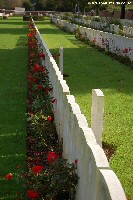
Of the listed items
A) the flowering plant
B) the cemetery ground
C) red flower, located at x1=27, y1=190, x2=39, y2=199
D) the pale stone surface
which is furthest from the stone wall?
the pale stone surface

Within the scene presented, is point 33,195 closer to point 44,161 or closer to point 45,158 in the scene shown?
point 44,161

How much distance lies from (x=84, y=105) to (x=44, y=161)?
315 centimetres

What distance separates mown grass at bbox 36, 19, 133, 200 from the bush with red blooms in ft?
2.62

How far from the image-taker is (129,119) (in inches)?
306

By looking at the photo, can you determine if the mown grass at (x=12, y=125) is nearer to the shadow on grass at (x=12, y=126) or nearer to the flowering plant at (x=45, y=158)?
the shadow on grass at (x=12, y=126)

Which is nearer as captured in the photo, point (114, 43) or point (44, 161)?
point (44, 161)

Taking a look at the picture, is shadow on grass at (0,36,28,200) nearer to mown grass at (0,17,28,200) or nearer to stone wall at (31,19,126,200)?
mown grass at (0,17,28,200)

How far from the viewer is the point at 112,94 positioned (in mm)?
10047

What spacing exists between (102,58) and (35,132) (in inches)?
443

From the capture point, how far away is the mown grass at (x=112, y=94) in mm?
5707

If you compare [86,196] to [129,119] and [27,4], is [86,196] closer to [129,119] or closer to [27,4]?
[129,119]

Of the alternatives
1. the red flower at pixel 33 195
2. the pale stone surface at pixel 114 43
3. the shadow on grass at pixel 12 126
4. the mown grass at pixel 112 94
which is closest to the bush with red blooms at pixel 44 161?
the red flower at pixel 33 195

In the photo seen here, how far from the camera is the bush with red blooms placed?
420 cm

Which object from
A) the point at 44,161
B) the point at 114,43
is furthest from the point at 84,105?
the point at 114,43
